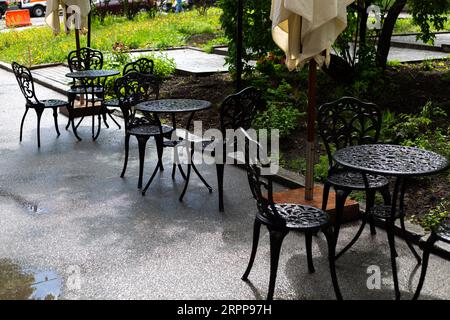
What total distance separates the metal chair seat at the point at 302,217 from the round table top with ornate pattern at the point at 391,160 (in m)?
0.43

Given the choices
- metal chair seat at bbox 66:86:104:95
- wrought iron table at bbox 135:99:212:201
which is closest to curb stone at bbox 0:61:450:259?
wrought iron table at bbox 135:99:212:201

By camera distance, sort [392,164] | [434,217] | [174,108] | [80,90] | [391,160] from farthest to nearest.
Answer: [80,90], [174,108], [434,217], [391,160], [392,164]

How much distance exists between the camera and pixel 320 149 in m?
8.11

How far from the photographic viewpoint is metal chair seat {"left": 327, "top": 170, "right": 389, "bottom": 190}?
5.02 meters

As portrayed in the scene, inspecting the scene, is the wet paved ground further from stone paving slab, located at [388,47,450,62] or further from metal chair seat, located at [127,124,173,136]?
stone paving slab, located at [388,47,450,62]

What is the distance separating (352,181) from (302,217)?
88 centimetres

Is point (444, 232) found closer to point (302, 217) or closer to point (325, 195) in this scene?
point (302, 217)

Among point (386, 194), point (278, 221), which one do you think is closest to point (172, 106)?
point (386, 194)

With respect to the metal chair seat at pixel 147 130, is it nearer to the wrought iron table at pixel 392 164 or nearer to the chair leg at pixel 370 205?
the chair leg at pixel 370 205

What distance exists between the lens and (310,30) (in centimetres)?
509

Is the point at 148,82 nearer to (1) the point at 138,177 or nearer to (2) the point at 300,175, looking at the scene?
(1) the point at 138,177
